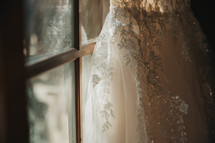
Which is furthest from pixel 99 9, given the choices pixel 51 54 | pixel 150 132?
pixel 150 132

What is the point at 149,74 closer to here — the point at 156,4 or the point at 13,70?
the point at 156,4

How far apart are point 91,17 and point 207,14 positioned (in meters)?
0.89

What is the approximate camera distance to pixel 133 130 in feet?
2.32

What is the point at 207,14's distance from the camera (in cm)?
134

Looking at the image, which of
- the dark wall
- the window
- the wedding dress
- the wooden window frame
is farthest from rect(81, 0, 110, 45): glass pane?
the dark wall

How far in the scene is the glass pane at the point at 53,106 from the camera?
466mm

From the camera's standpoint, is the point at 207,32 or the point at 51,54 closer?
the point at 51,54

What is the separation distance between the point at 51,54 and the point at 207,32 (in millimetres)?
1178

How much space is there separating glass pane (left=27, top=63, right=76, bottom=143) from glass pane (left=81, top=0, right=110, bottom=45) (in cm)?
20

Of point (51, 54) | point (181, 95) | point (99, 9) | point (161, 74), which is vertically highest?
point (99, 9)

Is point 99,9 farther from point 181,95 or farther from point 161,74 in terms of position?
point 181,95

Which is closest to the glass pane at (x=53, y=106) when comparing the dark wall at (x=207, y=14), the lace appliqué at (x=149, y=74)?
the lace appliqué at (x=149, y=74)

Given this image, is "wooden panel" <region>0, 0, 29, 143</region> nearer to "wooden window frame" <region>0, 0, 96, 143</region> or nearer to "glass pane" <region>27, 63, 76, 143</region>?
"wooden window frame" <region>0, 0, 96, 143</region>

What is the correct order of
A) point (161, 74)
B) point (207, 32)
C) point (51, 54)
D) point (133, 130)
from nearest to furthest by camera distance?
point (51, 54) → point (133, 130) → point (161, 74) → point (207, 32)
